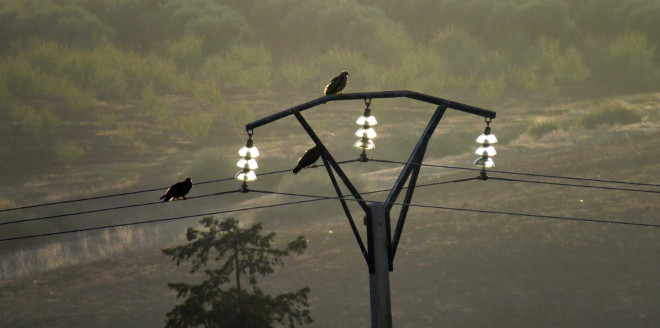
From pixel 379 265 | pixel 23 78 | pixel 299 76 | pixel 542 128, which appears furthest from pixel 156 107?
pixel 379 265

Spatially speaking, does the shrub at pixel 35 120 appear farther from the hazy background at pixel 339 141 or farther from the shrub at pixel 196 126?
the shrub at pixel 196 126

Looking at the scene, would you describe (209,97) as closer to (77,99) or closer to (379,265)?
(77,99)

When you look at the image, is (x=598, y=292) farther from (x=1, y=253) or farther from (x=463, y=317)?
(x=1, y=253)

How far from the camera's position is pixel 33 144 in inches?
2058

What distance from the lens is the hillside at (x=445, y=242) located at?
27688 mm

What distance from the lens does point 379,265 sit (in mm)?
12859

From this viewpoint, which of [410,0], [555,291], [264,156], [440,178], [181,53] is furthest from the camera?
[410,0]

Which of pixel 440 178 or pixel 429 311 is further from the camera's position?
pixel 440 178

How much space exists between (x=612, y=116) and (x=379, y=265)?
46112 millimetres

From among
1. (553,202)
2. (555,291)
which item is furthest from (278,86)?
(555,291)

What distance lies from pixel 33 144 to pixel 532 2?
147 feet

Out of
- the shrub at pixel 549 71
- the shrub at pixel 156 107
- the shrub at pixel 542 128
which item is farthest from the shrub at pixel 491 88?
the shrub at pixel 156 107

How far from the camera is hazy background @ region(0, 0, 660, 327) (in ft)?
96.7

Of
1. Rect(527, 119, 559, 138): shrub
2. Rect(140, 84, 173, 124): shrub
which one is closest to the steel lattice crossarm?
Rect(527, 119, 559, 138): shrub
